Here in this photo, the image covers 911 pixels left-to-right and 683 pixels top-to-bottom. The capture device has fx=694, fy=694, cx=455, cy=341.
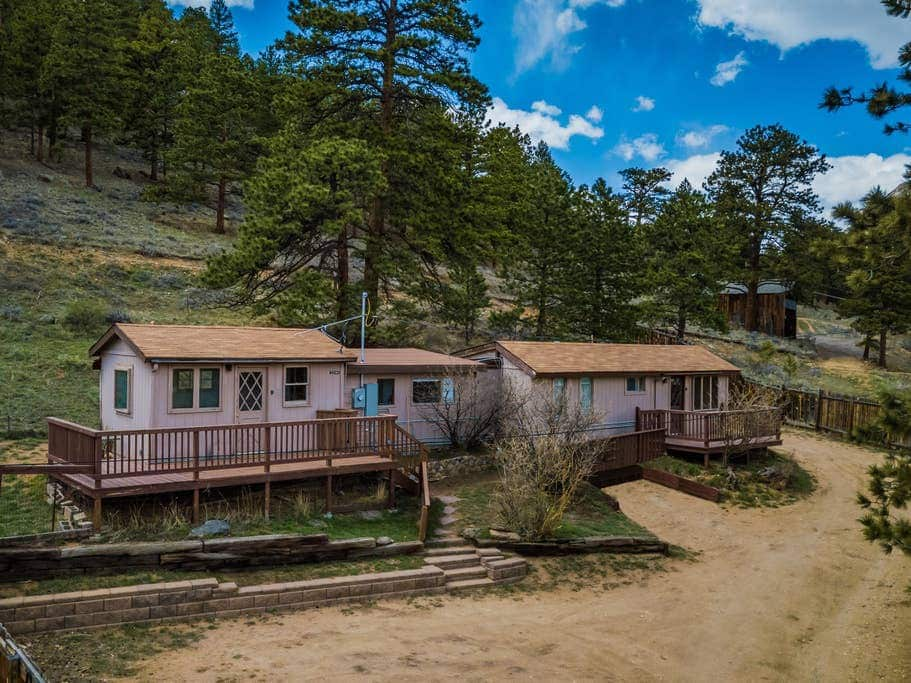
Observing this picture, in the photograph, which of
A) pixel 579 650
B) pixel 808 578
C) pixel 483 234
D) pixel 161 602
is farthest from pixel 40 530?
pixel 483 234

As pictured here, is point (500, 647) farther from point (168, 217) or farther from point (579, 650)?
point (168, 217)

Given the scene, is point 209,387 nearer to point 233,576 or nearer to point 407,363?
point 233,576

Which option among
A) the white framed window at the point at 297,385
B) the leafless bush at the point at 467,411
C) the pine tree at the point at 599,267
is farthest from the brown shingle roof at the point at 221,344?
the pine tree at the point at 599,267

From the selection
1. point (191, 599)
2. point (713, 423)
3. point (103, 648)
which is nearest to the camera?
point (103, 648)

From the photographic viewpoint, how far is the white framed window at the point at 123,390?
15570 mm

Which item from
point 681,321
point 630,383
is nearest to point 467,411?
point 630,383

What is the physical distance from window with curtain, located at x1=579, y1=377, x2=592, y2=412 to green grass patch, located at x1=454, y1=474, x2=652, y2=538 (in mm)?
3801

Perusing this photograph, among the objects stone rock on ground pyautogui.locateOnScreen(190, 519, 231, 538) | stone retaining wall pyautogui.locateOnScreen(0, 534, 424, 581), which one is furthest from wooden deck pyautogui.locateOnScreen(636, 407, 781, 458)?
stone rock on ground pyautogui.locateOnScreen(190, 519, 231, 538)

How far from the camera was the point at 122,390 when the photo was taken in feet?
52.4

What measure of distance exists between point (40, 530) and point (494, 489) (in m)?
10.5

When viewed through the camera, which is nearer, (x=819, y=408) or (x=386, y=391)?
(x=386, y=391)

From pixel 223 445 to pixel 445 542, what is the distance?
518 cm

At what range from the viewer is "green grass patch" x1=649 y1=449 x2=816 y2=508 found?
2105 cm

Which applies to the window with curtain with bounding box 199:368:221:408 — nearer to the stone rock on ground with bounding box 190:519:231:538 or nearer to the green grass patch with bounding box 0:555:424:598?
the stone rock on ground with bounding box 190:519:231:538
